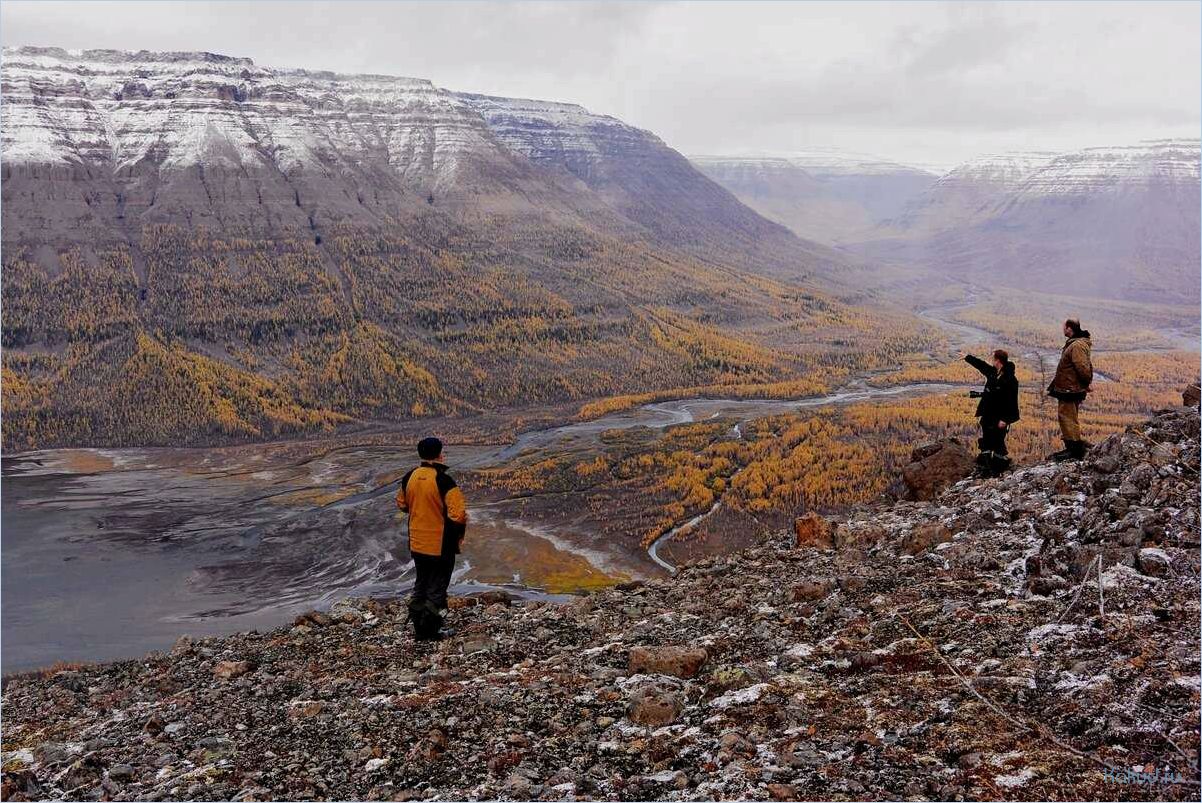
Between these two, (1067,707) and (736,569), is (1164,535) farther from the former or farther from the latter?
(736,569)

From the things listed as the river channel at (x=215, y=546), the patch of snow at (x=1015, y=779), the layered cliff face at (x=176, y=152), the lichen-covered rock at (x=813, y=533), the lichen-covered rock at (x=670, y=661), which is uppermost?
the layered cliff face at (x=176, y=152)

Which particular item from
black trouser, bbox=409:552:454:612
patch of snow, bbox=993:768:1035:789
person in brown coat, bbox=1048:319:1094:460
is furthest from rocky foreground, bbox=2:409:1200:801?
person in brown coat, bbox=1048:319:1094:460

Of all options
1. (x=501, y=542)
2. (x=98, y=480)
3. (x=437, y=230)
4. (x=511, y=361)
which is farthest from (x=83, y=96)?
(x=501, y=542)

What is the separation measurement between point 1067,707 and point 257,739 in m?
7.87

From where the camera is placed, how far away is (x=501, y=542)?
47812 millimetres

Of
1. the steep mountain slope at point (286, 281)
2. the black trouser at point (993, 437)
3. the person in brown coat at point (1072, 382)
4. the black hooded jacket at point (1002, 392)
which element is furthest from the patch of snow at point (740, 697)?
the steep mountain slope at point (286, 281)

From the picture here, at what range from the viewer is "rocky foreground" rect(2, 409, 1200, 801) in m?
6.42

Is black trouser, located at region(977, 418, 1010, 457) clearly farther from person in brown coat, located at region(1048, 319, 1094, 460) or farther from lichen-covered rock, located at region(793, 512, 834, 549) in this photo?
lichen-covered rock, located at region(793, 512, 834, 549)

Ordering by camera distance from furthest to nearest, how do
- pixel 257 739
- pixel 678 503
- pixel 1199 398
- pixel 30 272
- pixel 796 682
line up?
pixel 30 272, pixel 678 503, pixel 1199 398, pixel 257 739, pixel 796 682

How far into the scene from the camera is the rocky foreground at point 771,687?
21.1ft

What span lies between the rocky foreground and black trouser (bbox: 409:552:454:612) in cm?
65

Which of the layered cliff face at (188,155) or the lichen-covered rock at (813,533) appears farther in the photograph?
the layered cliff face at (188,155)

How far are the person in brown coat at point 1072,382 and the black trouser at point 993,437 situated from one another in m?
1.56

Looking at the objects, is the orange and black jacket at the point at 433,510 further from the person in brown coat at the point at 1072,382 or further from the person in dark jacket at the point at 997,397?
the person in brown coat at the point at 1072,382
